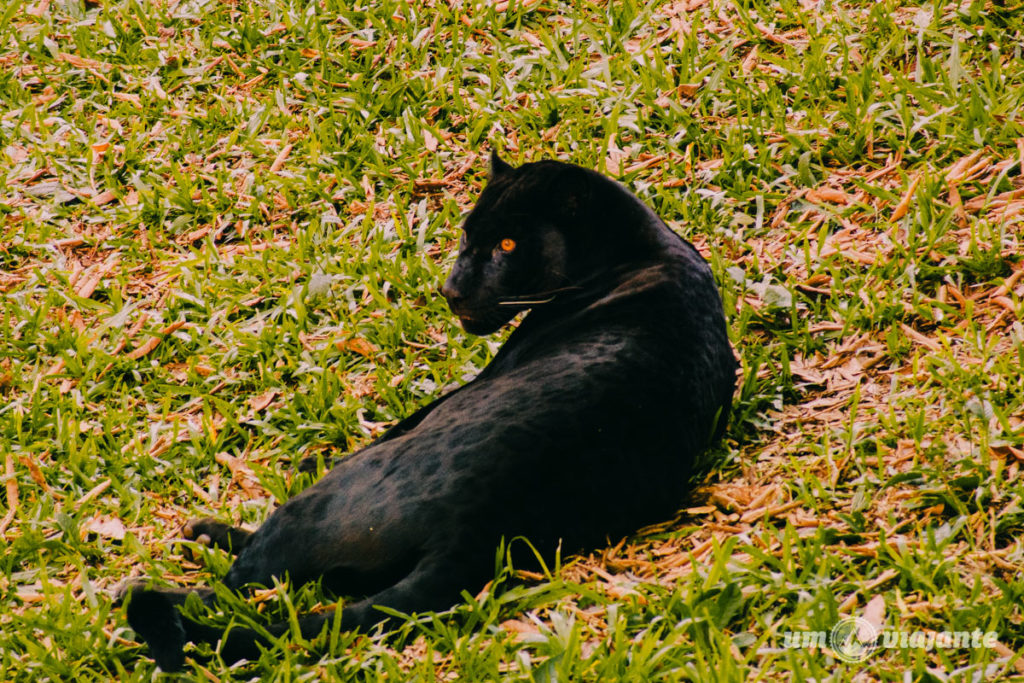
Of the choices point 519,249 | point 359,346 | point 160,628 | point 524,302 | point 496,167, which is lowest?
point 160,628


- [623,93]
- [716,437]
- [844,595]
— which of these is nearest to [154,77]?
[623,93]

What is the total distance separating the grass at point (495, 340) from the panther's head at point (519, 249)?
0.51m

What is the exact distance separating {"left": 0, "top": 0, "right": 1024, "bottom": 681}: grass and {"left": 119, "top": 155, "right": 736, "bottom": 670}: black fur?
133mm

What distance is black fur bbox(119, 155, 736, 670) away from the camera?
9.97 feet

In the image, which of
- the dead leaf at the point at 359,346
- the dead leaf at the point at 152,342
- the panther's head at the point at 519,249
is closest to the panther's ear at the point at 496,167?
the panther's head at the point at 519,249

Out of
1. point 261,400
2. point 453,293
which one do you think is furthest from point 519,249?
point 261,400

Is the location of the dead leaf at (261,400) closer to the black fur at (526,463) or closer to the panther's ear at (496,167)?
the black fur at (526,463)

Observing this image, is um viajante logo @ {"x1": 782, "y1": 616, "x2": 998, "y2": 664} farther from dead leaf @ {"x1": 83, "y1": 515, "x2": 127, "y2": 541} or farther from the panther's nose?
dead leaf @ {"x1": 83, "y1": 515, "x2": 127, "y2": 541}

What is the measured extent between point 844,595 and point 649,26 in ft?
15.1

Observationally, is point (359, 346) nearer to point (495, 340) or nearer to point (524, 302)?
point (495, 340)

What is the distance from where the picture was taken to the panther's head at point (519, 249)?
4.08 m

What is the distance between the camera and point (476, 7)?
702cm

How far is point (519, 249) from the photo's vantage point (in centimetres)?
413

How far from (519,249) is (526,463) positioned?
131 centimetres
